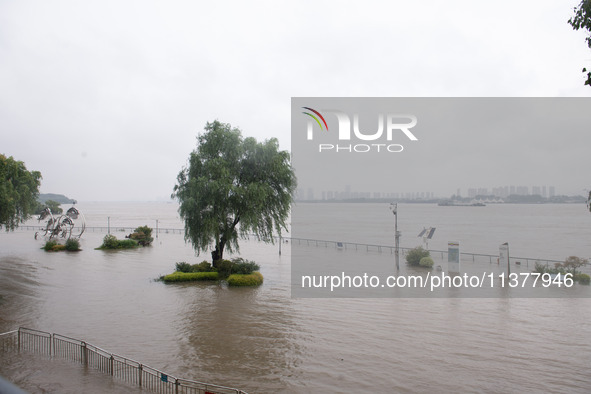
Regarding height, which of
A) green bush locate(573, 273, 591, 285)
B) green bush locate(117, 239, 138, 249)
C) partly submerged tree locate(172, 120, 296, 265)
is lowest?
green bush locate(573, 273, 591, 285)

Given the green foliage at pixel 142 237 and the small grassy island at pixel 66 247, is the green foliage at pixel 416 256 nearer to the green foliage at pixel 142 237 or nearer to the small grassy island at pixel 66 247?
the green foliage at pixel 142 237

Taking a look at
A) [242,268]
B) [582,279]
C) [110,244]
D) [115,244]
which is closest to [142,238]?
[115,244]

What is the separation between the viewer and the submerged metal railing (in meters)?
10.9

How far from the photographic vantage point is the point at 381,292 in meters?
24.4

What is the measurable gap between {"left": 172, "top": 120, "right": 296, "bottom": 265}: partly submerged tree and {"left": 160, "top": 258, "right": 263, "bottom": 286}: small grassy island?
1.40m

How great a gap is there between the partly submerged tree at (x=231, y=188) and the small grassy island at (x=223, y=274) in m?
1.40

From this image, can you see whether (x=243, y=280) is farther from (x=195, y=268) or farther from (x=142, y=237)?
(x=142, y=237)

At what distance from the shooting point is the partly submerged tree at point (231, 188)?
27656 mm

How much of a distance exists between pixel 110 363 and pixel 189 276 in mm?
15318

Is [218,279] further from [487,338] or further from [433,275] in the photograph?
[487,338]

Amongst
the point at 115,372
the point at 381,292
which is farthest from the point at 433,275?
the point at 115,372

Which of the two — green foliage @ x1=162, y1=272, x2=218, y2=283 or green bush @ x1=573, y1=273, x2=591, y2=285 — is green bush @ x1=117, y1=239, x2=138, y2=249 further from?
green bush @ x1=573, y1=273, x2=591, y2=285

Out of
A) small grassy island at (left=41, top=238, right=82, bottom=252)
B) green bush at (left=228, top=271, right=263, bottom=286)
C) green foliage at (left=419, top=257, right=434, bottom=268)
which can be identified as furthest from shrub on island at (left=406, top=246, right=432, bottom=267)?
small grassy island at (left=41, top=238, right=82, bottom=252)

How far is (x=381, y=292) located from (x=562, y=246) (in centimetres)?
5828
